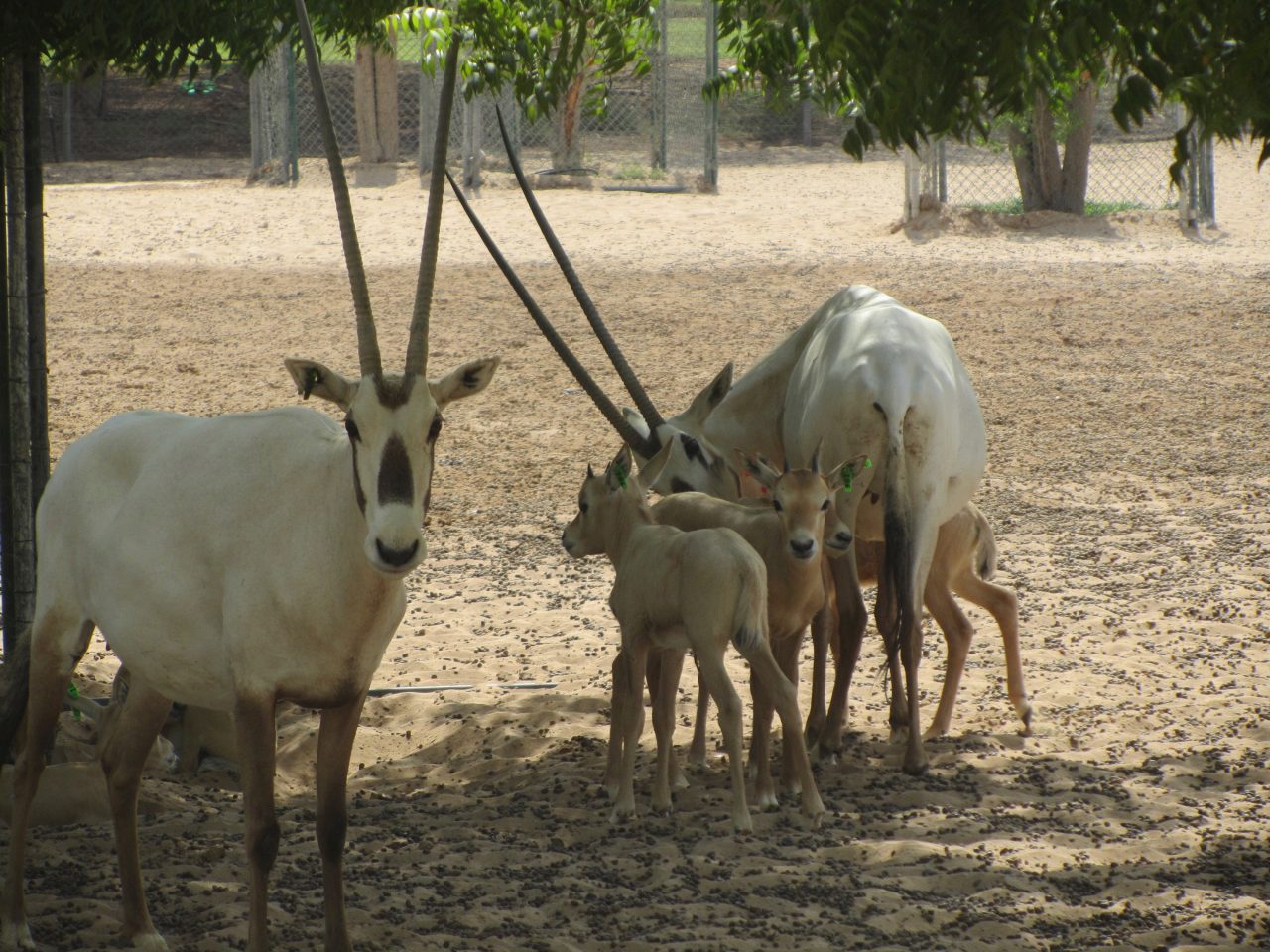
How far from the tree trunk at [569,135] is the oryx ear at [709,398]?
1357 cm

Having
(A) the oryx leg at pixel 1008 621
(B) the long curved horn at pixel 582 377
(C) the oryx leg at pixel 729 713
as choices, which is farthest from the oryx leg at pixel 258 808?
(A) the oryx leg at pixel 1008 621

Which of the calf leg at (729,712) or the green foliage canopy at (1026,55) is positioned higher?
the green foliage canopy at (1026,55)

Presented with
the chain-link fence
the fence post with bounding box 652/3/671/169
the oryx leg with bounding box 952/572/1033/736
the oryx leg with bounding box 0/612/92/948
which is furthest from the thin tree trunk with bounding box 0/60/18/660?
the fence post with bounding box 652/3/671/169

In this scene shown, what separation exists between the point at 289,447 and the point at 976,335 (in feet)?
30.5

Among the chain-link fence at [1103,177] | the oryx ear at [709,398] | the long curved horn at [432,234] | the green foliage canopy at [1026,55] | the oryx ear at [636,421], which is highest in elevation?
the chain-link fence at [1103,177]

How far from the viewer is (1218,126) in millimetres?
2768

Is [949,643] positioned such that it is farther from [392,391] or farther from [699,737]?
[392,391]

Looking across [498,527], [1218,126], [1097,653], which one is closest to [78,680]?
[498,527]

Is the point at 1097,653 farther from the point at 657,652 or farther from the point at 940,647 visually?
the point at 657,652

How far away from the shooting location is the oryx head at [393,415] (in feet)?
10.9

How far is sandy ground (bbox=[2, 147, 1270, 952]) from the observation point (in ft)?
13.9

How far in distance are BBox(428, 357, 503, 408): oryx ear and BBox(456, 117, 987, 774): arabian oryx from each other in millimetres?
2015

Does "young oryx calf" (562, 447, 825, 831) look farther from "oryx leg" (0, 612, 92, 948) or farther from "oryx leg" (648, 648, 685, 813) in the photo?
"oryx leg" (0, 612, 92, 948)

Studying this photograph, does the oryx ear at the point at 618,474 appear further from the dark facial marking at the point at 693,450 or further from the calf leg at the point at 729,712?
the calf leg at the point at 729,712
